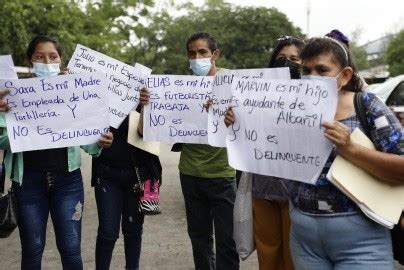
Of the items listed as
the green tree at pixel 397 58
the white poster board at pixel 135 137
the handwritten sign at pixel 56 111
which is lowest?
the green tree at pixel 397 58

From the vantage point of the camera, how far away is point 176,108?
368 cm

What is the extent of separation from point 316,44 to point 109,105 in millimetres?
1709

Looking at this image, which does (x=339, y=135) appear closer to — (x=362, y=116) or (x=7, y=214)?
(x=362, y=116)

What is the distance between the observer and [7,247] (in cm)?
521

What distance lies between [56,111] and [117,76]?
594 millimetres

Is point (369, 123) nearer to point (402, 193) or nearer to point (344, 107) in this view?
point (344, 107)

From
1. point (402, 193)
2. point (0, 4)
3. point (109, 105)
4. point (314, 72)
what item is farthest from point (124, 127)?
point (0, 4)

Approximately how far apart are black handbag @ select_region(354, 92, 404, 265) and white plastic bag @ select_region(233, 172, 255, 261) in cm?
98

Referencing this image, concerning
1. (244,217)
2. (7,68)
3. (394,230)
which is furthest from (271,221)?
(7,68)

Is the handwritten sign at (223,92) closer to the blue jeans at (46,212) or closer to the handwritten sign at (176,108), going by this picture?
the handwritten sign at (176,108)

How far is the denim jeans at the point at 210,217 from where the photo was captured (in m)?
3.67

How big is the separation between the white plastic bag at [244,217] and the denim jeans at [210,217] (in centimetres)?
44

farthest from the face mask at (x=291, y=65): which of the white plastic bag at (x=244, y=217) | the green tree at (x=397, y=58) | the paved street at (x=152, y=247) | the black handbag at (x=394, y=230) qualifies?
the green tree at (x=397, y=58)

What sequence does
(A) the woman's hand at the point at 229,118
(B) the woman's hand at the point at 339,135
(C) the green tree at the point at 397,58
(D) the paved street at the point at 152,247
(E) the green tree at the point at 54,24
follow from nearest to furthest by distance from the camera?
1. (B) the woman's hand at the point at 339,135
2. (A) the woman's hand at the point at 229,118
3. (D) the paved street at the point at 152,247
4. (E) the green tree at the point at 54,24
5. (C) the green tree at the point at 397,58
